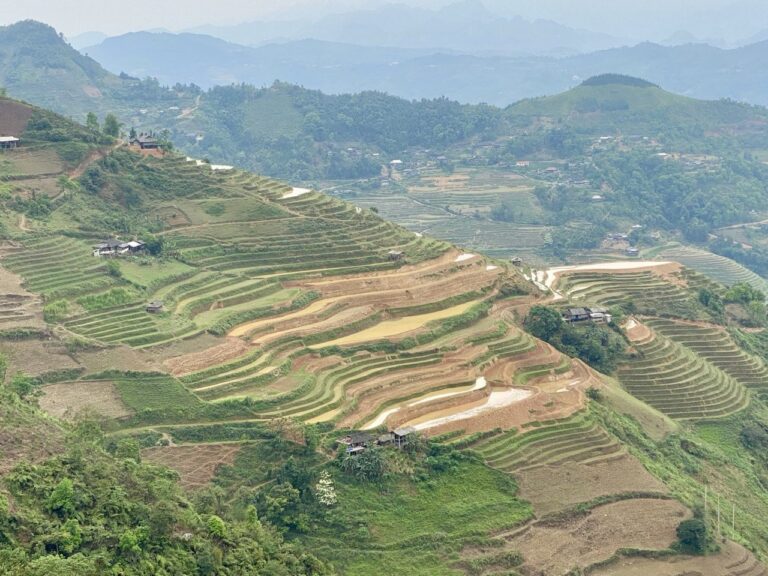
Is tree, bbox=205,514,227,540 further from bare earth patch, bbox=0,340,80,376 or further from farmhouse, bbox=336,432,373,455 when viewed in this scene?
bare earth patch, bbox=0,340,80,376

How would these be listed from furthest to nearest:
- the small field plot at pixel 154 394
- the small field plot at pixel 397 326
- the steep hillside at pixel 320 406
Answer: the small field plot at pixel 397 326 → the small field plot at pixel 154 394 → the steep hillside at pixel 320 406

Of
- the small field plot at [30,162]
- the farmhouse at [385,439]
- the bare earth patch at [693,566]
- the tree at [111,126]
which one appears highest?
the tree at [111,126]

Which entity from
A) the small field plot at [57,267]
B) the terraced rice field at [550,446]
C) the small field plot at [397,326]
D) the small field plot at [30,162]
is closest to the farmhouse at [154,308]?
the small field plot at [57,267]

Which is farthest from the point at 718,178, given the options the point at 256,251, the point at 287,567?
the point at 287,567

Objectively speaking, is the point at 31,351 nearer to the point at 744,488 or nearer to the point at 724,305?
the point at 744,488

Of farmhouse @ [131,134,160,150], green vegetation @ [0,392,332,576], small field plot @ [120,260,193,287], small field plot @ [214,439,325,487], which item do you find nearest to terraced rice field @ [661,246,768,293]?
farmhouse @ [131,134,160,150]

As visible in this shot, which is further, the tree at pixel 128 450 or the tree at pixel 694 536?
the tree at pixel 694 536

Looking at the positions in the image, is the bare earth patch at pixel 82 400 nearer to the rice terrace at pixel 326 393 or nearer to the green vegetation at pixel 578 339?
the rice terrace at pixel 326 393
